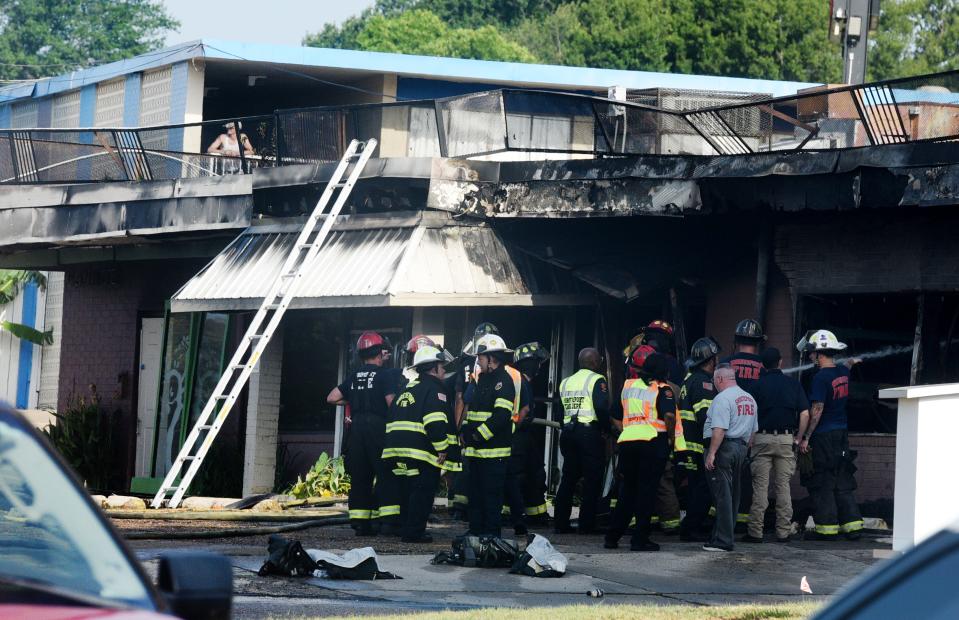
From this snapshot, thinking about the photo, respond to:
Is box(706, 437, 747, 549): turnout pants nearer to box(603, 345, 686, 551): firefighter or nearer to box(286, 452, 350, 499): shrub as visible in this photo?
box(603, 345, 686, 551): firefighter

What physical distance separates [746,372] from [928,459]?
18.1 ft

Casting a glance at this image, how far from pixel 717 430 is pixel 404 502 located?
123 inches

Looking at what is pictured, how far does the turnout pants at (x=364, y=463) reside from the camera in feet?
46.5

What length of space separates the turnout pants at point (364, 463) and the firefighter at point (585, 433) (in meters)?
1.79

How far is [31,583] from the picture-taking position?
3.83 meters

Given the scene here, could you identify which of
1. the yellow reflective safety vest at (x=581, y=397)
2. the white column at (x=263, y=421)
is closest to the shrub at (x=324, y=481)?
the white column at (x=263, y=421)

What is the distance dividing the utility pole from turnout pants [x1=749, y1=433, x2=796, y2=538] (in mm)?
10456

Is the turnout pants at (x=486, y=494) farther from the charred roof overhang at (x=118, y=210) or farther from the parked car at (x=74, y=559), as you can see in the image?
the parked car at (x=74, y=559)

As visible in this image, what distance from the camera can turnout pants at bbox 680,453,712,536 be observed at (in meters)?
14.0

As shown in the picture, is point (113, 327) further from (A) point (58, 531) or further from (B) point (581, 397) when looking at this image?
(A) point (58, 531)

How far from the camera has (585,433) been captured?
14109 millimetres

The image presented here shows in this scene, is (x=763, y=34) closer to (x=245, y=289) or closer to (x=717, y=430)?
(x=245, y=289)

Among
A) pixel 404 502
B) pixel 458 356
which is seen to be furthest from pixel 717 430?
pixel 458 356

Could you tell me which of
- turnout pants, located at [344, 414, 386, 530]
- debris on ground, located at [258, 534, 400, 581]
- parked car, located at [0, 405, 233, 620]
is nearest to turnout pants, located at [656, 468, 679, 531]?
turnout pants, located at [344, 414, 386, 530]
